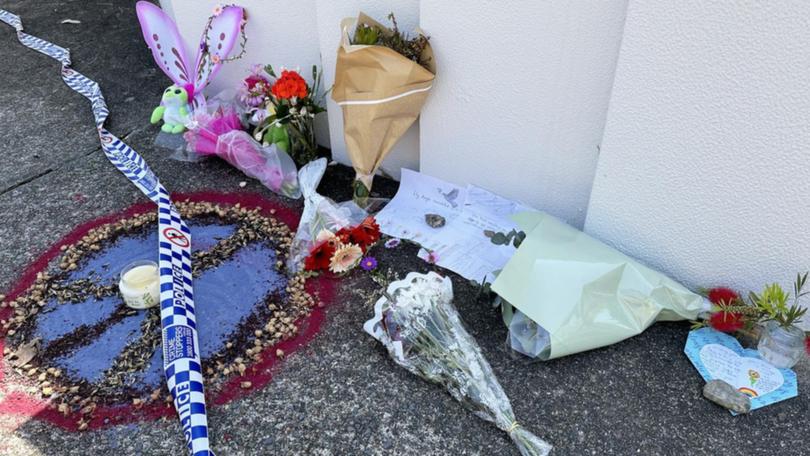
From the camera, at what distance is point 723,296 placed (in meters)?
2.14

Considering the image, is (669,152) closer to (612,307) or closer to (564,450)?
(612,307)

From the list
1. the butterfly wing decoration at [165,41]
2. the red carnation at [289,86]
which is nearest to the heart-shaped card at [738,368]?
the red carnation at [289,86]

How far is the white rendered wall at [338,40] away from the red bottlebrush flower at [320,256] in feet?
2.47

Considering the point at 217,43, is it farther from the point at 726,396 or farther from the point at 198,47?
the point at 726,396

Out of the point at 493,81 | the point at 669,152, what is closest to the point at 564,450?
the point at 669,152

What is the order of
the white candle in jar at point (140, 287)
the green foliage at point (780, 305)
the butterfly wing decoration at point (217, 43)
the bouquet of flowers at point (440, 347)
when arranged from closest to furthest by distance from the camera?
the bouquet of flowers at point (440, 347), the green foliage at point (780, 305), the white candle in jar at point (140, 287), the butterfly wing decoration at point (217, 43)

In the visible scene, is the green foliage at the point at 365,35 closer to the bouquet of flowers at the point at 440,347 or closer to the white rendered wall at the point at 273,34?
the white rendered wall at the point at 273,34

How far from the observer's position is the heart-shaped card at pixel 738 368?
6.39 feet

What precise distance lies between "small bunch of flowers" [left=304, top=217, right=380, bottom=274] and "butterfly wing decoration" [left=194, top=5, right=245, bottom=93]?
4.42ft

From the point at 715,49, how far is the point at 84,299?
248 centimetres

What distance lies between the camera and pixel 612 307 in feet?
6.84

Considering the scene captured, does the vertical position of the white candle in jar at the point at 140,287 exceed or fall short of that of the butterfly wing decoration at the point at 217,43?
it falls short

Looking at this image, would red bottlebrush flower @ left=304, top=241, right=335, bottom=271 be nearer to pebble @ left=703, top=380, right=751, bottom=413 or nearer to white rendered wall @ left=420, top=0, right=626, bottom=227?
white rendered wall @ left=420, top=0, right=626, bottom=227

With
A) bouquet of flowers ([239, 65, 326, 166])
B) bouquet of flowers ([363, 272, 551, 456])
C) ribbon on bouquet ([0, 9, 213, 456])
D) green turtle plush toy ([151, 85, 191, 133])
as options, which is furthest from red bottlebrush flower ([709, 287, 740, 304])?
green turtle plush toy ([151, 85, 191, 133])
